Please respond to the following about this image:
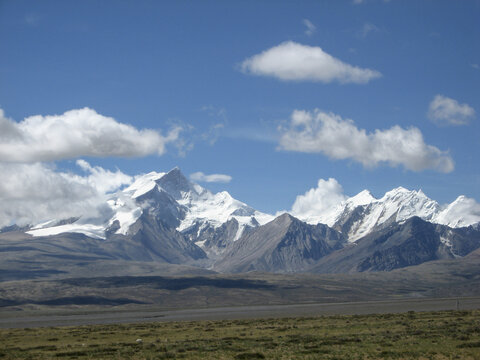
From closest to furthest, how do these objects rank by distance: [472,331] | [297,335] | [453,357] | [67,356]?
[453,357] → [67,356] → [472,331] → [297,335]

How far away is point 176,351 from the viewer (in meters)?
89.8

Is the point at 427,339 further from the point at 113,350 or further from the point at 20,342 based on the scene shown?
the point at 20,342

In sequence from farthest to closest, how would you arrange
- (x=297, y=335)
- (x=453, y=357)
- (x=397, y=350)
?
(x=297, y=335) < (x=397, y=350) < (x=453, y=357)

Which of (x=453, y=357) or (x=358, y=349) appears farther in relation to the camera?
(x=358, y=349)

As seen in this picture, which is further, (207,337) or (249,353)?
(207,337)

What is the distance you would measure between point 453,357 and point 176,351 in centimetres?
3779

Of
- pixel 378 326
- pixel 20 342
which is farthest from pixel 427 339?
pixel 20 342

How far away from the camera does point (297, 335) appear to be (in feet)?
364

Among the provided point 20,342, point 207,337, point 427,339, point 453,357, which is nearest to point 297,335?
point 207,337

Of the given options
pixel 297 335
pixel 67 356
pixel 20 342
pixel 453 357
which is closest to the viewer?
pixel 453 357

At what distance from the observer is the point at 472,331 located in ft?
340

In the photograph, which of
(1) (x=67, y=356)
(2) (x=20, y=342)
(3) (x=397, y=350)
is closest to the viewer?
(3) (x=397, y=350)

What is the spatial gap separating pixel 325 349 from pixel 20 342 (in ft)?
218

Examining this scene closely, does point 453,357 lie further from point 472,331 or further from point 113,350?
point 113,350
